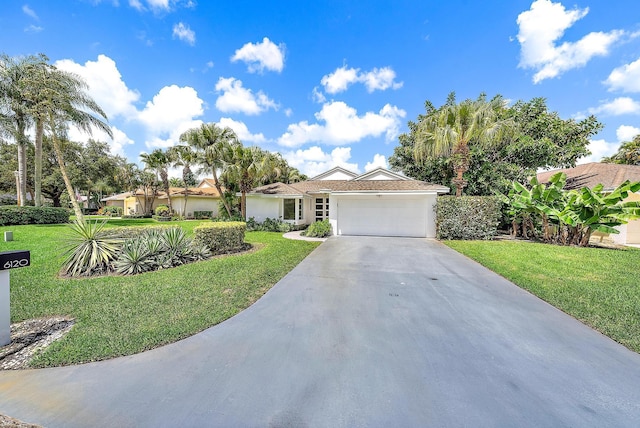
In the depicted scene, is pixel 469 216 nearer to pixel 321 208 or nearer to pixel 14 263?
pixel 321 208

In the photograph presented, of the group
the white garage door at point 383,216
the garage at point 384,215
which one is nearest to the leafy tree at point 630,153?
the garage at point 384,215

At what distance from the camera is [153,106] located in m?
16.0

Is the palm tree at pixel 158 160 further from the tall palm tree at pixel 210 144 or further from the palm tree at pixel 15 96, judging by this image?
the tall palm tree at pixel 210 144

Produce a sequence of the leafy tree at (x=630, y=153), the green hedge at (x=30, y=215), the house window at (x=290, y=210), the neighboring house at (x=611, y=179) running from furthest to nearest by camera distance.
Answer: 1. the leafy tree at (x=630, y=153)
2. the house window at (x=290, y=210)
3. the green hedge at (x=30, y=215)
4. the neighboring house at (x=611, y=179)

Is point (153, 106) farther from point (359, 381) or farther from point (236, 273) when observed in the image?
point (359, 381)

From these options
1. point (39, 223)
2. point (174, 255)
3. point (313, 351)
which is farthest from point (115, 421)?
point (39, 223)

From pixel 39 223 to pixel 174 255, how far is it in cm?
2007

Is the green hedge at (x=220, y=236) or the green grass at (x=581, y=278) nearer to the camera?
the green grass at (x=581, y=278)

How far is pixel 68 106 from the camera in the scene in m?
14.4

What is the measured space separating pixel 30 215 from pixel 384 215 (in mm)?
25671

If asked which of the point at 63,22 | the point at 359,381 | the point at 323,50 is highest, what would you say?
the point at 323,50

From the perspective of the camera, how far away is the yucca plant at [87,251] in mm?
6941

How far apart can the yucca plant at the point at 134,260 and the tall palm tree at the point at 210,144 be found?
475 inches

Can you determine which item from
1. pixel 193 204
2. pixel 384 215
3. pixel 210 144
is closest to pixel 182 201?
pixel 193 204
